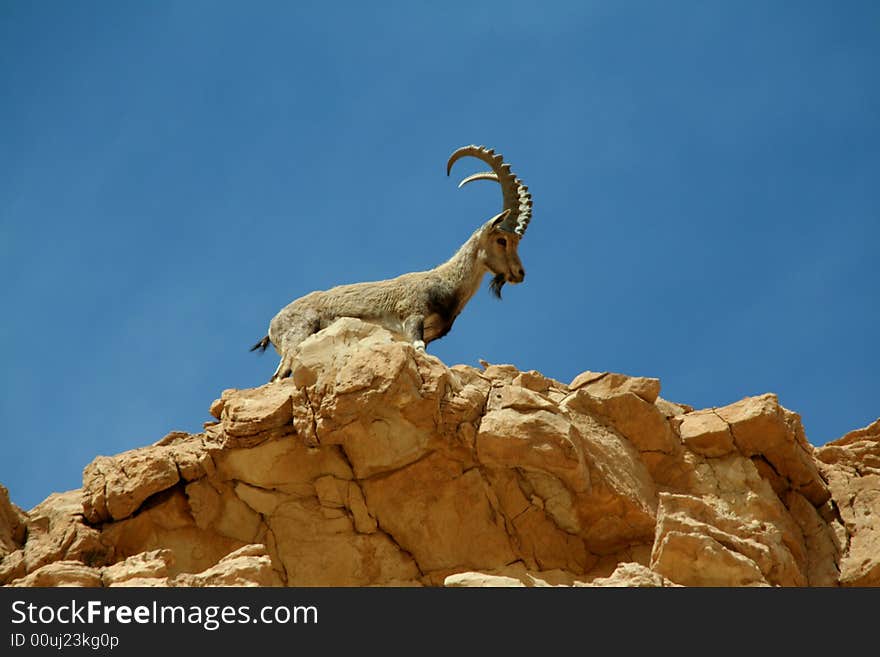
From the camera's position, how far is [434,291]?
15.8 metres

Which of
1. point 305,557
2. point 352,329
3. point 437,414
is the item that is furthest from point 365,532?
point 352,329

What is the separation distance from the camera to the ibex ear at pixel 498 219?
16.4 m

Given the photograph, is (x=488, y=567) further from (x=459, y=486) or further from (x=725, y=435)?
(x=725, y=435)

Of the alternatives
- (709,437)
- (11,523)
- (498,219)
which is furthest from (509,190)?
(11,523)

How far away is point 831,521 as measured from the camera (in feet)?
40.8

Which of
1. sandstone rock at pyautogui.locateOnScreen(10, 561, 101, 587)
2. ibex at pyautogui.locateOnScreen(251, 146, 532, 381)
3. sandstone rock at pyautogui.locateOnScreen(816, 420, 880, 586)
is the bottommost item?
sandstone rock at pyautogui.locateOnScreen(10, 561, 101, 587)

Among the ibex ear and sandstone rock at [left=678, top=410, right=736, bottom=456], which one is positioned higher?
the ibex ear

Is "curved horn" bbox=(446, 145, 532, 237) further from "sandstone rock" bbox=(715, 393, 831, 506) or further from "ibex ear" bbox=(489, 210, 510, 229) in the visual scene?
"sandstone rock" bbox=(715, 393, 831, 506)

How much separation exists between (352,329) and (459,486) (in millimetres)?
1965

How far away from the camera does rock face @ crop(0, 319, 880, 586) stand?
11.4 m

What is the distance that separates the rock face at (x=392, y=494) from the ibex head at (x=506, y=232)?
4.30m

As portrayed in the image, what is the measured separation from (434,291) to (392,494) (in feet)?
15.4

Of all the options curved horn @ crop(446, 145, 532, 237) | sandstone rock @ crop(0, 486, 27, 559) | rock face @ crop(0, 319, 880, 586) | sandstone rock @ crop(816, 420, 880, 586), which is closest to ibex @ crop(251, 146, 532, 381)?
curved horn @ crop(446, 145, 532, 237)
